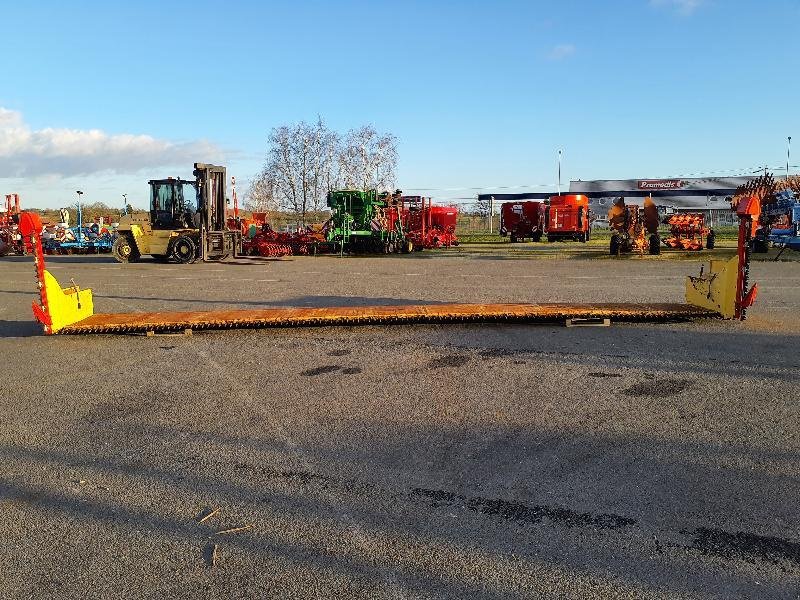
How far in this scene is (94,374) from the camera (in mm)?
6938

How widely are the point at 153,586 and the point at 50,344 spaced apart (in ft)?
21.5

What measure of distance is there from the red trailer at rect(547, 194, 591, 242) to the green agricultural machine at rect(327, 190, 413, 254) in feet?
33.1

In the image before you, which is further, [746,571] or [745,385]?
[745,385]

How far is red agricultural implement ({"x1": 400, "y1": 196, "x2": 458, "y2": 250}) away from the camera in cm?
3103

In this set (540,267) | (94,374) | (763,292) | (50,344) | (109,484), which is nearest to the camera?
(109,484)

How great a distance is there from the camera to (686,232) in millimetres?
25609

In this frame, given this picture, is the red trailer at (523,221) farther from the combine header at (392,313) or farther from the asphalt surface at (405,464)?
the asphalt surface at (405,464)

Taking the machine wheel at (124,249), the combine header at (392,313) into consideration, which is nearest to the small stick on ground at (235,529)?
the combine header at (392,313)

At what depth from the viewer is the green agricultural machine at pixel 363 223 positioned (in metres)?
28.4

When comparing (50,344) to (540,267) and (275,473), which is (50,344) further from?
(540,267)

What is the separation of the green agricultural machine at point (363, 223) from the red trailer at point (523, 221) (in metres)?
11.3

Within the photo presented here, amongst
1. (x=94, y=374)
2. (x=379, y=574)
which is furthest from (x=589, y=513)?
(x=94, y=374)

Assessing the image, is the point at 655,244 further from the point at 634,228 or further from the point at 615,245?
the point at 615,245

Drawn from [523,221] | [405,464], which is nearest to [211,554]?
[405,464]
